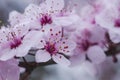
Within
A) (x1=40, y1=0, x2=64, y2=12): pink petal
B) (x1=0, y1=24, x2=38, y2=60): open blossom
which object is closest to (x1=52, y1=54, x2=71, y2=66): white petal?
(x1=0, y1=24, x2=38, y2=60): open blossom

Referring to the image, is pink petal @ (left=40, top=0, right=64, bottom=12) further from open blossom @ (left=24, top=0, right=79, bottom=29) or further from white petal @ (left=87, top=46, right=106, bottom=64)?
white petal @ (left=87, top=46, right=106, bottom=64)

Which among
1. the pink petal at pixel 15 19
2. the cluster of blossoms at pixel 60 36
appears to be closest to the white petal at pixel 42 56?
the cluster of blossoms at pixel 60 36

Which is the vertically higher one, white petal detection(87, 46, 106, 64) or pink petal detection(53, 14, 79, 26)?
pink petal detection(53, 14, 79, 26)

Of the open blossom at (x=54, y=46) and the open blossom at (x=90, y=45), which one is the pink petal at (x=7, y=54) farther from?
the open blossom at (x=90, y=45)

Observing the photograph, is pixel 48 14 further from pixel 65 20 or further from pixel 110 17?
pixel 110 17

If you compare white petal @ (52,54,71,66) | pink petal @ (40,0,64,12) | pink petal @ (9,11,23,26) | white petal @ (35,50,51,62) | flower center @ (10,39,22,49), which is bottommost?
white petal @ (52,54,71,66)

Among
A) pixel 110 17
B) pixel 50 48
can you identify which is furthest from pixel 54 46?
pixel 110 17

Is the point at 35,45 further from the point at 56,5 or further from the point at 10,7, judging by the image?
the point at 10,7
